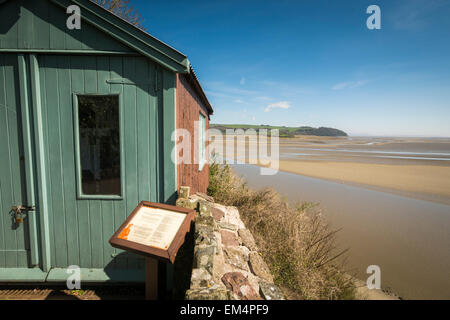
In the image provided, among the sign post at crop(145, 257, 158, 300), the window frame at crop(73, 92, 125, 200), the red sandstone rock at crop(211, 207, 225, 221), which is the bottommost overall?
the sign post at crop(145, 257, 158, 300)

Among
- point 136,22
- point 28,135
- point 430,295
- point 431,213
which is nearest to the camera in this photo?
point 28,135

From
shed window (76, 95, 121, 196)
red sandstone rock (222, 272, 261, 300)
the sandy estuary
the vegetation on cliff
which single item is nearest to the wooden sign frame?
red sandstone rock (222, 272, 261, 300)

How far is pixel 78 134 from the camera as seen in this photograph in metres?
3.75

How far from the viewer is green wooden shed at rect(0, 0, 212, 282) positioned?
360 cm

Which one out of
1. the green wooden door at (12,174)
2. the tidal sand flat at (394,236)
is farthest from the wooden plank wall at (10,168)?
the tidal sand flat at (394,236)

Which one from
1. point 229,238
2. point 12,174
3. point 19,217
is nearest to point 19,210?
point 19,217

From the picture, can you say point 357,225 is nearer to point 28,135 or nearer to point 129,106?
point 129,106

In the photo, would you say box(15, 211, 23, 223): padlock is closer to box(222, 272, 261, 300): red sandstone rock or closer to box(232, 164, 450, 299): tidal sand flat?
box(222, 272, 261, 300): red sandstone rock

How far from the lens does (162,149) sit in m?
3.80

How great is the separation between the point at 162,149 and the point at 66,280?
2753 mm

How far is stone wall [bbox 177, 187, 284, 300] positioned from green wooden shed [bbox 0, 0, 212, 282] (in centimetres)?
86

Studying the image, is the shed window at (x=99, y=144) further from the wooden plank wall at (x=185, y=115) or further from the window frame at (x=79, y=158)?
the wooden plank wall at (x=185, y=115)

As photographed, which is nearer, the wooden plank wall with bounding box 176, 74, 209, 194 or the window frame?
the window frame
